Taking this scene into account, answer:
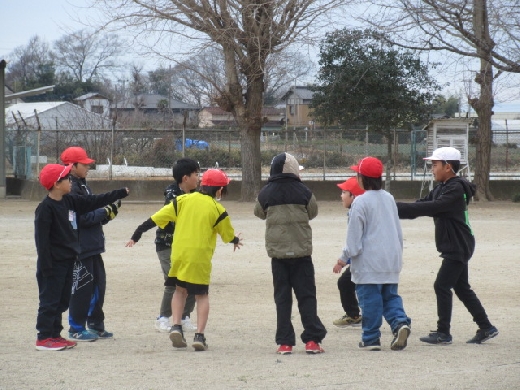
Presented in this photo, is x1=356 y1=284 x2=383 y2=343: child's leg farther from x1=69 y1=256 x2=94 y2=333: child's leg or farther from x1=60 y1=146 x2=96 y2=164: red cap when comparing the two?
x1=60 y1=146 x2=96 y2=164: red cap

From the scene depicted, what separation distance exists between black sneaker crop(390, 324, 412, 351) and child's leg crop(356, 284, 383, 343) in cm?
15

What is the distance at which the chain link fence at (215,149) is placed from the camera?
2845 centimetres

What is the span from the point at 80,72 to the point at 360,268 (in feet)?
244

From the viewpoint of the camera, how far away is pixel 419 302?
9.71m

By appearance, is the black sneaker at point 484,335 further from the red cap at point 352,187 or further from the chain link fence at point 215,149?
the chain link fence at point 215,149

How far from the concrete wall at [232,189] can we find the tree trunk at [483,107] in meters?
1.22

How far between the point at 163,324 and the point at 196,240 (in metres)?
1.27

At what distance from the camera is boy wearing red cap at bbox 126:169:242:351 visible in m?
7.01

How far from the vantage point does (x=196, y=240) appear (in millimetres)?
7012

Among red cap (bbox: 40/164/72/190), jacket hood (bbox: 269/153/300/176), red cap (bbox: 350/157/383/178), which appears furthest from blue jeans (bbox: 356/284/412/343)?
red cap (bbox: 40/164/72/190)

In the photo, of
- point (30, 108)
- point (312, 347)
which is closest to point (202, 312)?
point (312, 347)

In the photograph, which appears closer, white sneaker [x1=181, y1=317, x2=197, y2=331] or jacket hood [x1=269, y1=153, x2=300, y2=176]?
jacket hood [x1=269, y1=153, x2=300, y2=176]

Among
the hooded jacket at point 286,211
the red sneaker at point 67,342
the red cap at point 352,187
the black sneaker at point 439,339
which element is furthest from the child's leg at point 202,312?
the black sneaker at point 439,339

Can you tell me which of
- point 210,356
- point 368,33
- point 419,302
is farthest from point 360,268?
point 368,33
